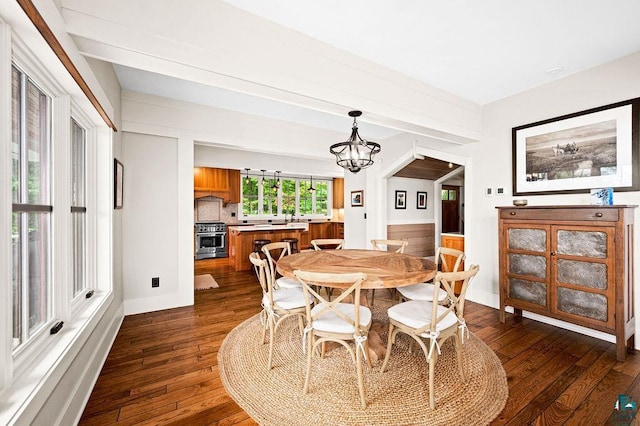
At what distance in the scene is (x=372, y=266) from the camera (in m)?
2.38

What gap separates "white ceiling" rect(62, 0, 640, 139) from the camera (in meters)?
1.79

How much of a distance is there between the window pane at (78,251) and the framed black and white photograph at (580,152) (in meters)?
4.47

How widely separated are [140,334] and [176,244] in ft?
3.75

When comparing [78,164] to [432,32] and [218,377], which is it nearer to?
[218,377]

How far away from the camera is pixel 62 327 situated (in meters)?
1.72

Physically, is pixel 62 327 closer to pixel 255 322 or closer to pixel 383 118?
pixel 255 322

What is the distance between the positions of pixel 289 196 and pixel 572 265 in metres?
6.86

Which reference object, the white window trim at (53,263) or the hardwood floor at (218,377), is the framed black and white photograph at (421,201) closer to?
the hardwood floor at (218,377)

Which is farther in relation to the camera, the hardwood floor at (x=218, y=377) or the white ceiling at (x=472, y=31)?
the white ceiling at (x=472, y=31)

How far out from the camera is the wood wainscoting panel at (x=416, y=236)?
5777mm

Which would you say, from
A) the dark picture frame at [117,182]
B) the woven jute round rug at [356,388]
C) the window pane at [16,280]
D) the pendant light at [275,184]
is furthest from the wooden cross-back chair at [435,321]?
the pendant light at [275,184]

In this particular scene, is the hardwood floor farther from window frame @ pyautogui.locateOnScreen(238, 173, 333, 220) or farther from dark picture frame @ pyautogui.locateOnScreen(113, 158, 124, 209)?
window frame @ pyautogui.locateOnScreen(238, 173, 333, 220)

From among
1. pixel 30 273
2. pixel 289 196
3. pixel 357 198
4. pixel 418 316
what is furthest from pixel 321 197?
pixel 30 273

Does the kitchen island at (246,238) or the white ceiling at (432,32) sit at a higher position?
the white ceiling at (432,32)
